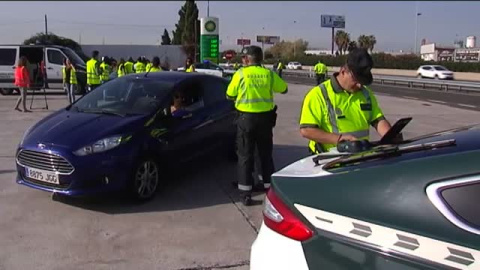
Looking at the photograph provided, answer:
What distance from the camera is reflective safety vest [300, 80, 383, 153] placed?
11.8 ft

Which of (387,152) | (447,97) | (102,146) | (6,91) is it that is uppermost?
Result: (387,152)

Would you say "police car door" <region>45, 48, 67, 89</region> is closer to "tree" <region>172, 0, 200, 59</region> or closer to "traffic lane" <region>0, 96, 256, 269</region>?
"traffic lane" <region>0, 96, 256, 269</region>

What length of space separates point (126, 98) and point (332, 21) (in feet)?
286

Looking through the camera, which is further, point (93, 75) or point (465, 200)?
point (93, 75)

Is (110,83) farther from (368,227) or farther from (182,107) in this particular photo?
(368,227)

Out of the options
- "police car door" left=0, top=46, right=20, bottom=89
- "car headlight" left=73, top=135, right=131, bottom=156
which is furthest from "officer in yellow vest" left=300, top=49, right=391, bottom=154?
"police car door" left=0, top=46, right=20, bottom=89

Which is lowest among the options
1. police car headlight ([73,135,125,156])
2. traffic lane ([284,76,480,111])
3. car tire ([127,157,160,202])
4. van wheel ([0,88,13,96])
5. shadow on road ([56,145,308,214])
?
shadow on road ([56,145,308,214])

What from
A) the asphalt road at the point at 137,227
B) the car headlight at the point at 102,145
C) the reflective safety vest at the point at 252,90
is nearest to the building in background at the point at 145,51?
the asphalt road at the point at 137,227

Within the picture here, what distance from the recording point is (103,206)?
5590mm

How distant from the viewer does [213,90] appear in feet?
23.3

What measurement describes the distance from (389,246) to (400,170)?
347 millimetres

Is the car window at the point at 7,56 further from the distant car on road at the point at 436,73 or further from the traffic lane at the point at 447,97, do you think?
the distant car on road at the point at 436,73

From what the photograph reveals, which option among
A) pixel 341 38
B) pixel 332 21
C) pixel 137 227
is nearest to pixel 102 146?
pixel 137 227

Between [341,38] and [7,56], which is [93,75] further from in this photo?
[341,38]
